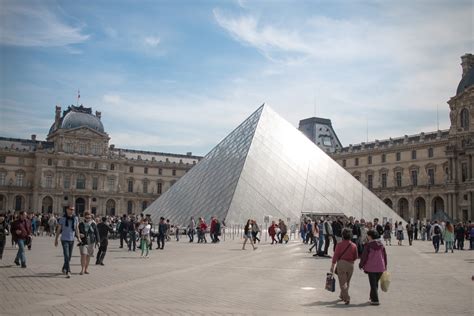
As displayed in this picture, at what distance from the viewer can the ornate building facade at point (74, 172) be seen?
70.5 m

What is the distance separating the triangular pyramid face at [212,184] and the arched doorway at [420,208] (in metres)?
36.2

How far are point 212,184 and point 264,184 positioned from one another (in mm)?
→ 2944

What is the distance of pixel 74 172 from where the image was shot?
73625mm

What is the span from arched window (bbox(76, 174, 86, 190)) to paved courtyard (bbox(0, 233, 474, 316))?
209 ft

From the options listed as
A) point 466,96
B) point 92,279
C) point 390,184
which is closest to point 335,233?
point 92,279

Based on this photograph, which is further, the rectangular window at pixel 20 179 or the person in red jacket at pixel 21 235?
the rectangular window at pixel 20 179

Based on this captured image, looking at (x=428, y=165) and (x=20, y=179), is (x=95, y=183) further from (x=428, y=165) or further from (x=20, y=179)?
(x=428, y=165)

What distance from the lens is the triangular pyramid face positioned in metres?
25.7

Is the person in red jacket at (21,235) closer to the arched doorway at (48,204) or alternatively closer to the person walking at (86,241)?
the person walking at (86,241)

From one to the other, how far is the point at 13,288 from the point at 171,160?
79.7 meters

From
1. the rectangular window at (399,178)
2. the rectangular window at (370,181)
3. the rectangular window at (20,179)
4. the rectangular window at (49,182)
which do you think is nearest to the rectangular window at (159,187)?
the rectangular window at (49,182)

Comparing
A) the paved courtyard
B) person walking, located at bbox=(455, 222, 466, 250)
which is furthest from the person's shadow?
person walking, located at bbox=(455, 222, 466, 250)

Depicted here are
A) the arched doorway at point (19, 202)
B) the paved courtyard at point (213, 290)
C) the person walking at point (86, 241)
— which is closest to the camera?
the paved courtyard at point (213, 290)

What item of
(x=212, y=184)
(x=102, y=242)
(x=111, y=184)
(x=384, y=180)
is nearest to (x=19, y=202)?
(x=111, y=184)
